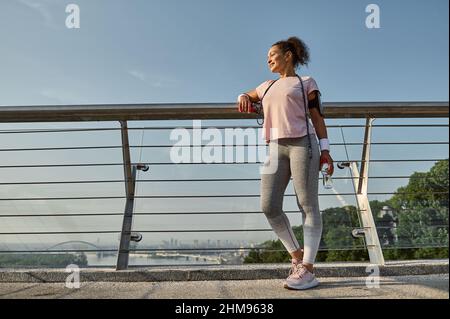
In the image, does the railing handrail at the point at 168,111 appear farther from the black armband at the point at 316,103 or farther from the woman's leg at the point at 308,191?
the woman's leg at the point at 308,191

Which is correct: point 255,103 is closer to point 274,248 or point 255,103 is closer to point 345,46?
point 274,248

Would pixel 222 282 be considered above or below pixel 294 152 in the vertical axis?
below

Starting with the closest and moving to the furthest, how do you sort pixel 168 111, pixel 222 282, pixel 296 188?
pixel 296 188 → pixel 222 282 → pixel 168 111

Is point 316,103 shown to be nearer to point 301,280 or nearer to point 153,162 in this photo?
point 301,280

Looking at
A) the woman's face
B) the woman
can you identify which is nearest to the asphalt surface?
the woman

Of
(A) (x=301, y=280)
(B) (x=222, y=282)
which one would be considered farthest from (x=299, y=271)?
(B) (x=222, y=282)

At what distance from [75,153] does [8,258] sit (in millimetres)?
696

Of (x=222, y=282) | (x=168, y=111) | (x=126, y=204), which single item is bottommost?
(x=222, y=282)

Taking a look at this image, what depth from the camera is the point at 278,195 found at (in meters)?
1.69

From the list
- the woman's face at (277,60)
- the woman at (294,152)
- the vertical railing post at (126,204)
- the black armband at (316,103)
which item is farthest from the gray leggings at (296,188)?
the vertical railing post at (126,204)

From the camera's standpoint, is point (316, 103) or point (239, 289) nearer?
point (239, 289)

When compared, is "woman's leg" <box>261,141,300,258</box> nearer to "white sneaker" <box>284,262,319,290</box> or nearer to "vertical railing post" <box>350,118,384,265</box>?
"white sneaker" <box>284,262,319,290</box>

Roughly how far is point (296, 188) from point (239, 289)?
515 millimetres

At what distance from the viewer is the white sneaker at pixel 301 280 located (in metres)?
1.53
